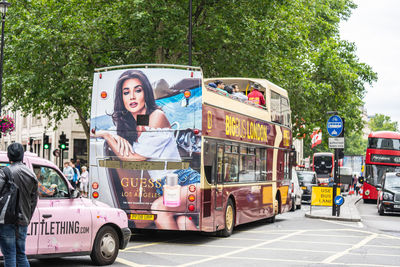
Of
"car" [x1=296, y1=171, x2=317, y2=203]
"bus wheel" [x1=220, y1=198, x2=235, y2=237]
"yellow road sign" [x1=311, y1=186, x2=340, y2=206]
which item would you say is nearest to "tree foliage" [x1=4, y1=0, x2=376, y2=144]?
"yellow road sign" [x1=311, y1=186, x2=340, y2=206]

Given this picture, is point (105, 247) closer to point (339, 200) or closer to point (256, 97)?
point (256, 97)

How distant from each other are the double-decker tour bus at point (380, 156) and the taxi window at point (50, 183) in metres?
30.7

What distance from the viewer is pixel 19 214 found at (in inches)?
287

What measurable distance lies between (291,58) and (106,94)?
1803cm

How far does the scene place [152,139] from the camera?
1398 cm

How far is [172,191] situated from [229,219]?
96.4 inches

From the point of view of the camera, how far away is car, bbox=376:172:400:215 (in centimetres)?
2641

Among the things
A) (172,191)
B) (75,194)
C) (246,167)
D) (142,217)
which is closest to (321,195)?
(246,167)

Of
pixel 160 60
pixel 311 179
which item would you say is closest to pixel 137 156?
pixel 160 60

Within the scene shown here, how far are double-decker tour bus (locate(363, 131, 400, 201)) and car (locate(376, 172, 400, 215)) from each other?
10387 mm

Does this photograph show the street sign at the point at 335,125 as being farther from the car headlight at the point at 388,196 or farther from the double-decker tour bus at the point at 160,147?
the double-decker tour bus at the point at 160,147

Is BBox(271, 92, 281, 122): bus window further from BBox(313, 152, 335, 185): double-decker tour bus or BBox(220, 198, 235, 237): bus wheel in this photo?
BBox(313, 152, 335, 185): double-decker tour bus

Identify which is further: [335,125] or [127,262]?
[335,125]

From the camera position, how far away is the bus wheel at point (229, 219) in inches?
608
